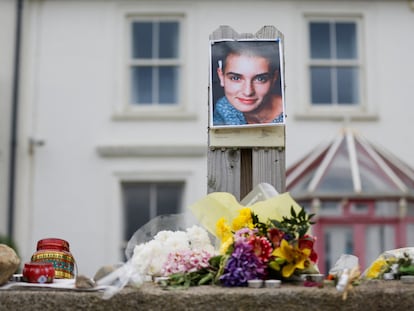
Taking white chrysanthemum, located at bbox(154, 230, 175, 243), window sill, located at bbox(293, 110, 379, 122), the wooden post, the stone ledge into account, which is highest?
window sill, located at bbox(293, 110, 379, 122)

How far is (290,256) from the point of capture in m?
1.97

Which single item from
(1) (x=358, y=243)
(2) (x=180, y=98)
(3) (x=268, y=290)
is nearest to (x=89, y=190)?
(2) (x=180, y=98)

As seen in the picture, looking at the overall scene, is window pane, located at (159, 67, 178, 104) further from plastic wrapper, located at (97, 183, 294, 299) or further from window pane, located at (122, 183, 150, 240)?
plastic wrapper, located at (97, 183, 294, 299)

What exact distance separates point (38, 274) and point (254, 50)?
1037 mm

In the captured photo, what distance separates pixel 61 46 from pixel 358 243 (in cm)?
438

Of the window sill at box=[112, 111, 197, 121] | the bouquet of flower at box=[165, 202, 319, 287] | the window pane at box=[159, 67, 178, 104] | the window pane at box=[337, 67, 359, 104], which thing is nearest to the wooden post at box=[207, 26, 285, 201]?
the bouquet of flower at box=[165, 202, 319, 287]

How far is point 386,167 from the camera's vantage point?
9.03 m

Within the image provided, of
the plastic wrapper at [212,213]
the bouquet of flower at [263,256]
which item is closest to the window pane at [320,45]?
the plastic wrapper at [212,213]

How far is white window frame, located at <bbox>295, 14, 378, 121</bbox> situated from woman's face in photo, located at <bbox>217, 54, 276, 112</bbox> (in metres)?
7.15

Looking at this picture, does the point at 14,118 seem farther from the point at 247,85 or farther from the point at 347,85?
the point at 247,85

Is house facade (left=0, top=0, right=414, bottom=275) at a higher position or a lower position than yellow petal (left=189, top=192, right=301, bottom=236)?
higher

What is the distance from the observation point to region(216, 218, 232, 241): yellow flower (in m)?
2.11

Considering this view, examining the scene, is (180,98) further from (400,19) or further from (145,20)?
(400,19)

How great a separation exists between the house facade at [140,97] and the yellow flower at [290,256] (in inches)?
300
